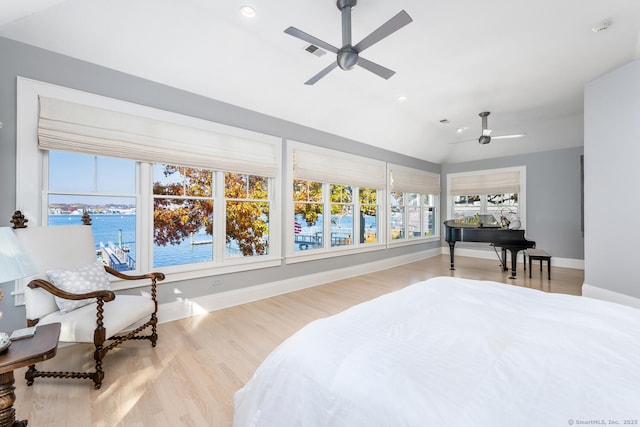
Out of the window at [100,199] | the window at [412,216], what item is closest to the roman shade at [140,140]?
the window at [100,199]

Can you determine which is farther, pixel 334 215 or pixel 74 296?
pixel 334 215

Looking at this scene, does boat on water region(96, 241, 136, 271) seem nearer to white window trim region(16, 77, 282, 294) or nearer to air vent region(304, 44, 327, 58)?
white window trim region(16, 77, 282, 294)

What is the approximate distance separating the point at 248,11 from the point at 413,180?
5.24 meters

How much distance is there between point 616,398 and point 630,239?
3.91m

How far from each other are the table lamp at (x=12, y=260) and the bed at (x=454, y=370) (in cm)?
123

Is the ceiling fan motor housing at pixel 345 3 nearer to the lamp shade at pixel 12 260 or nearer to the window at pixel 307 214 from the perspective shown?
the window at pixel 307 214

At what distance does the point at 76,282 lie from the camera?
2.10m

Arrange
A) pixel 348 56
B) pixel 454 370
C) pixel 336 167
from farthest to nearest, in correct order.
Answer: pixel 336 167
pixel 348 56
pixel 454 370

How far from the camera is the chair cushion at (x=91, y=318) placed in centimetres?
191

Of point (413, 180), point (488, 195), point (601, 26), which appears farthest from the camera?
point (488, 195)

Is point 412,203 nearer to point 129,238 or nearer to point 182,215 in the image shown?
point 182,215

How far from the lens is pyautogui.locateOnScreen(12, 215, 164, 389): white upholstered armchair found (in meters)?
1.91

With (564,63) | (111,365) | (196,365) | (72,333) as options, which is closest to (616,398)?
(196,365)

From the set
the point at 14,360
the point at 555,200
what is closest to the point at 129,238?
the point at 14,360
